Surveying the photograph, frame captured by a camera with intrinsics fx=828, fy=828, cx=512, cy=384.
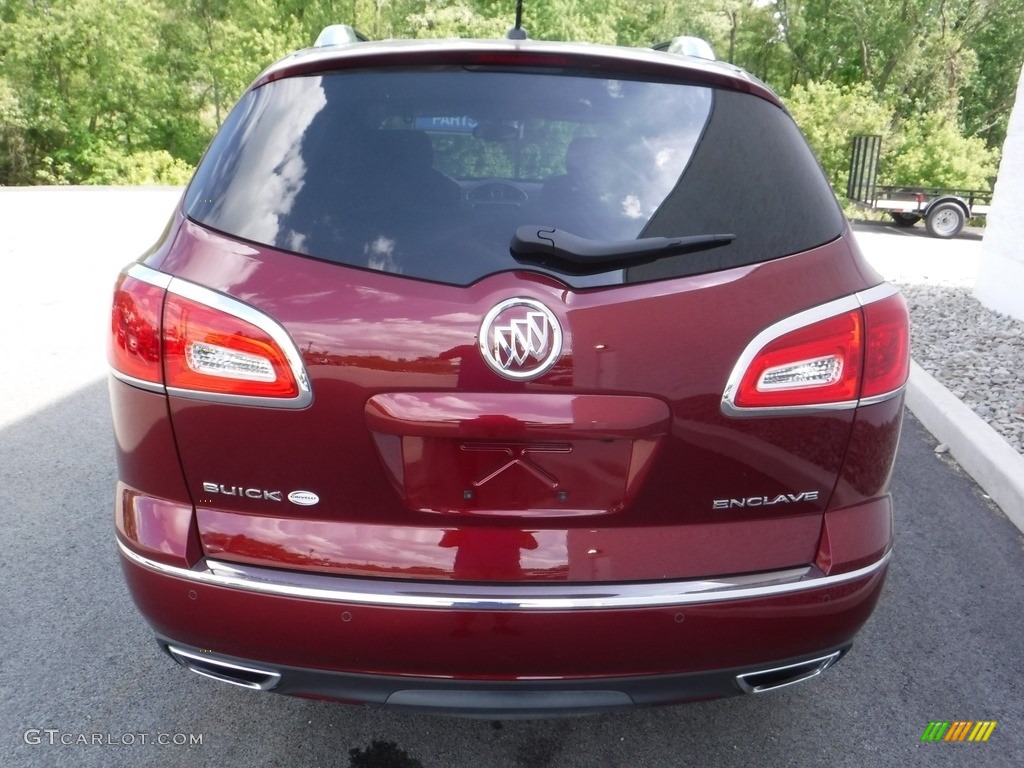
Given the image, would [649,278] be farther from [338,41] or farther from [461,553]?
[338,41]

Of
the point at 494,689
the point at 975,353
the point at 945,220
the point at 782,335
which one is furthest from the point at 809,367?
the point at 945,220

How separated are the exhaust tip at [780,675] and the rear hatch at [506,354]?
0.27m

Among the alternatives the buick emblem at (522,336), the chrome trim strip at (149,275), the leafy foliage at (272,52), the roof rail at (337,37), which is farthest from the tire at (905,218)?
the chrome trim strip at (149,275)

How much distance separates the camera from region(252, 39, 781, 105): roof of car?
77.0 inches

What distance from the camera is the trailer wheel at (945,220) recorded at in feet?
56.5

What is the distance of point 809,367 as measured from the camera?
181 cm

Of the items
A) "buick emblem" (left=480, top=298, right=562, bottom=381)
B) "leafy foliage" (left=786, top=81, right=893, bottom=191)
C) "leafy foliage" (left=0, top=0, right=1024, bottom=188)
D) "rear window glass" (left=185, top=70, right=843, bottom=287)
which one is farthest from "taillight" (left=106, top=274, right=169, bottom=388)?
"leafy foliage" (left=0, top=0, right=1024, bottom=188)

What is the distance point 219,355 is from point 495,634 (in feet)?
2.73

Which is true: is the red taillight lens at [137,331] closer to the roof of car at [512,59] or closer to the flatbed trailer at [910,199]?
the roof of car at [512,59]

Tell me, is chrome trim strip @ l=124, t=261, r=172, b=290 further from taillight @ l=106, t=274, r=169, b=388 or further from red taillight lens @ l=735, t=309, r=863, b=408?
red taillight lens @ l=735, t=309, r=863, b=408

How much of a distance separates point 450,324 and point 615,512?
535 mm

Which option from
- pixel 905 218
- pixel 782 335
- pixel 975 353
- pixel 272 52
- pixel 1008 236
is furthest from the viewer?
pixel 272 52

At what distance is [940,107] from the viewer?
106 feet

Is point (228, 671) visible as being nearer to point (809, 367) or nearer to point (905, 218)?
point (809, 367)
